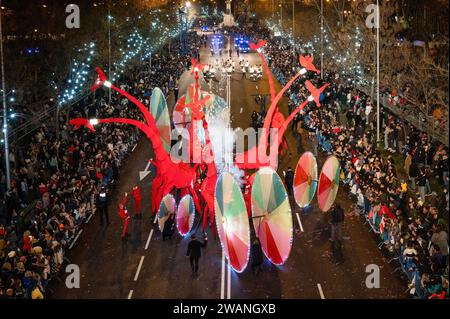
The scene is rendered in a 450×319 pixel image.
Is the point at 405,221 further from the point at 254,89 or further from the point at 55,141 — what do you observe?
the point at 254,89

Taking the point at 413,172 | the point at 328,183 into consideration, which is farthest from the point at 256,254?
the point at 413,172

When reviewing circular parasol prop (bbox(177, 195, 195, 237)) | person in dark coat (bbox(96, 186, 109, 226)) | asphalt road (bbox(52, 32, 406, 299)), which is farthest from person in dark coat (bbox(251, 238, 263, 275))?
person in dark coat (bbox(96, 186, 109, 226))

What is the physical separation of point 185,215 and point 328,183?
218 inches

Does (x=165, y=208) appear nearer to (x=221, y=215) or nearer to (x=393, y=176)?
(x=221, y=215)

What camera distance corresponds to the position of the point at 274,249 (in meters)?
20.7

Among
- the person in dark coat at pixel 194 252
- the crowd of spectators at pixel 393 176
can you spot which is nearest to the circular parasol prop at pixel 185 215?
the person in dark coat at pixel 194 252

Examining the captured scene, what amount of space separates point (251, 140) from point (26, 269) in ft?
62.5

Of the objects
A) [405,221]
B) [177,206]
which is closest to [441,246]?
[405,221]

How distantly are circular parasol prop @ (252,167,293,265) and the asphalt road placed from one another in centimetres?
68

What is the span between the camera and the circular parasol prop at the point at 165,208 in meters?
22.8

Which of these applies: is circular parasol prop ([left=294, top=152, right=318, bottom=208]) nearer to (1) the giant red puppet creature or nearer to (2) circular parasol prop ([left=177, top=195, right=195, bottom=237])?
(1) the giant red puppet creature

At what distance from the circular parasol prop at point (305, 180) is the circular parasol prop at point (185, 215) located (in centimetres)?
481

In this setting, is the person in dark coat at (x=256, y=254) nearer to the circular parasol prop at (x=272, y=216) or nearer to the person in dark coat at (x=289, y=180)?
the circular parasol prop at (x=272, y=216)

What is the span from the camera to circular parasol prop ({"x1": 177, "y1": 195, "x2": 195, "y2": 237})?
905 inches
